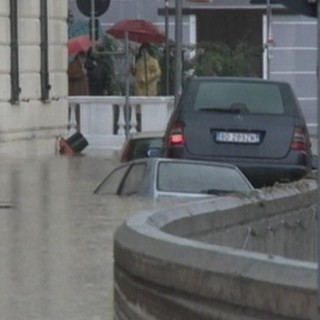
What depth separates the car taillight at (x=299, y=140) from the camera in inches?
881

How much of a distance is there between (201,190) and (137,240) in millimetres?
10665

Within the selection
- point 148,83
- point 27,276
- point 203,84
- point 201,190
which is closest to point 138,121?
point 148,83

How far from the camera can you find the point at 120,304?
31.8 ft

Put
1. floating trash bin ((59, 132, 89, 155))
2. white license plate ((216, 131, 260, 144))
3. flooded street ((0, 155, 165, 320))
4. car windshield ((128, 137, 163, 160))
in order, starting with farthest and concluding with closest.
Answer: floating trash bin ((59, 132, 89, 155))
car windshield ((128, 137, 163, 160))
white license plate ((216, 131, 260, 144))
flooded street ((0, 155, 165, 320))

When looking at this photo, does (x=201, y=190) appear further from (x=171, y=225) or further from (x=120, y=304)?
(x=120, y=304)

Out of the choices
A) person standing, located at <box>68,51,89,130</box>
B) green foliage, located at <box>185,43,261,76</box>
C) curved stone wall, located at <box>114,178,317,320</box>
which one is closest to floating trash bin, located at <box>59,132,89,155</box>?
person standing, located at <box>68,51,89,130</box>

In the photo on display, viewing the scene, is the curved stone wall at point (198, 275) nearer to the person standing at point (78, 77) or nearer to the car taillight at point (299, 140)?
the car taillight at point (299, 140)

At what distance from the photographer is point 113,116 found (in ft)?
113

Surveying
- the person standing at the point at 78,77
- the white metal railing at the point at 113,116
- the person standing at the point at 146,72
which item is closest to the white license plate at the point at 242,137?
the white metal railing at the point at 113,116

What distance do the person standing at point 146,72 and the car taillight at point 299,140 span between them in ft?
41.4

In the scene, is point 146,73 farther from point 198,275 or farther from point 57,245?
point 198,275

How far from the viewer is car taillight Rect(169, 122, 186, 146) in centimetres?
2200

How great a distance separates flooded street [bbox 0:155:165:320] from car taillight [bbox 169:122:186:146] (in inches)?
48.8

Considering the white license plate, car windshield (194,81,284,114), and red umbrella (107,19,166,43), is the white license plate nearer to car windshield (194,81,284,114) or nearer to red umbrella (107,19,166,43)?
car windshield (194,81,284,114)
